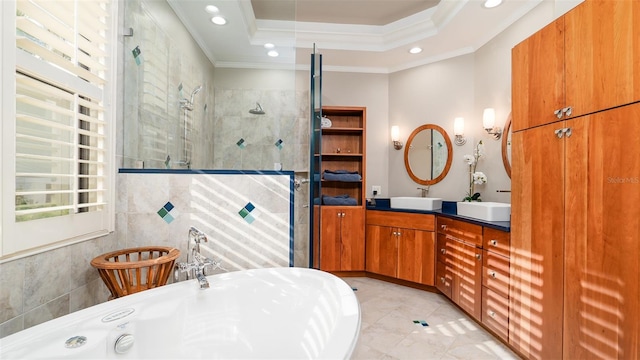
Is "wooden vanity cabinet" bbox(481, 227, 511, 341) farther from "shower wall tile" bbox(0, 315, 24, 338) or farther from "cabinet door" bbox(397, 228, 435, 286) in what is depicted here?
"shower wall tile" bbox(0, 315, 24, 338)

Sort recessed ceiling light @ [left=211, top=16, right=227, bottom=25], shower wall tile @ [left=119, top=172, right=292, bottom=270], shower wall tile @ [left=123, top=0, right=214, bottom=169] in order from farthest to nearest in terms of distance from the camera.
A: 1. recessed ceiling light @ [left=211, top=16, right=227, bottom=25]
2. shower wall tile @ [left=123, top=0, right=214, bottom=169]
3. shower wall tile @ [left=119, top=172, right=292, bottom=270]

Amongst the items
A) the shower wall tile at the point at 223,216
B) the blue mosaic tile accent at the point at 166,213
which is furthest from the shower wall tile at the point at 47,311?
the blue mosaic tile accent at the point at 166,213

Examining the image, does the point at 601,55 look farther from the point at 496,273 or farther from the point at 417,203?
the point at 417,203

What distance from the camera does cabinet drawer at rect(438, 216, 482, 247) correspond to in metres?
2.32

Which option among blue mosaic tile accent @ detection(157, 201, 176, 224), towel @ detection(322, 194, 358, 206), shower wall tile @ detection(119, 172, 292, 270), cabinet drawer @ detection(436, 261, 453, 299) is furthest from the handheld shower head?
cabinet drawer @ detection(436, 261, 453, 299)

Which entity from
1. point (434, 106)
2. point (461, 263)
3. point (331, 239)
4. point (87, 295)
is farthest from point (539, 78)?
point (87, 295)

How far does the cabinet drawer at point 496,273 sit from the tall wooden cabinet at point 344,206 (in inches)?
57.3

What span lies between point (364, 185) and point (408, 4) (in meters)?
1.95

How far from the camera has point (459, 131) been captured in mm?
3242

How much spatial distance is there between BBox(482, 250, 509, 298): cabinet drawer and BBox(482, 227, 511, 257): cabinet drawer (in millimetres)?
38

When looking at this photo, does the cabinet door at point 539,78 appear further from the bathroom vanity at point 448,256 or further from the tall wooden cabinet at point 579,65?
the bathroom vanity at point 448,256

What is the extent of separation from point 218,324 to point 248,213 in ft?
2.16

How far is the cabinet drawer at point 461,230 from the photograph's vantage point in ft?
7.62

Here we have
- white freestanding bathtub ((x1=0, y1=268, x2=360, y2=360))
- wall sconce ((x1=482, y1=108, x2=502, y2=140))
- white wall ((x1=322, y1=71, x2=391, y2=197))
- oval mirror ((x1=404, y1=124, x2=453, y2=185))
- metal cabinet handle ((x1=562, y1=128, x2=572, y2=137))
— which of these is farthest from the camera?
white wall ((x1=322, y1=71, x2=391, y2=197))
